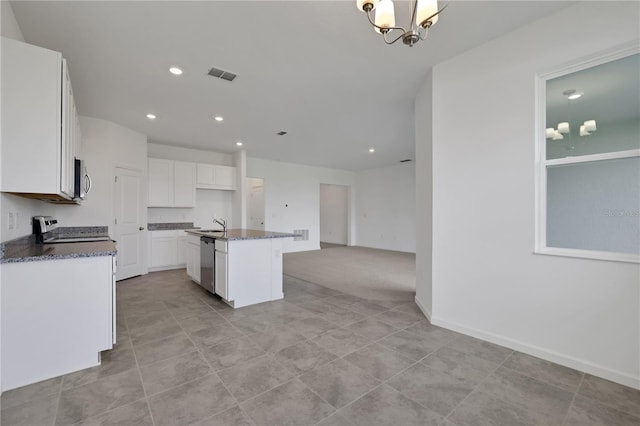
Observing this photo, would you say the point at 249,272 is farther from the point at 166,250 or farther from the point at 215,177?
the point at 215,177

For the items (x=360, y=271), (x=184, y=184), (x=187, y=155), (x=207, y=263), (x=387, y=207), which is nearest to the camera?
(x=207, y=263)

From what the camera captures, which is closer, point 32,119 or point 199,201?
point 32,119

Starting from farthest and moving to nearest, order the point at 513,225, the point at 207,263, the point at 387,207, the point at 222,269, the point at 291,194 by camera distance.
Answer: the point at 387,207
the point at 291,194
the point at 207,263
the point at 222,269
the point at 513,225

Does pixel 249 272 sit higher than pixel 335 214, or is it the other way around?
pixel 335 214

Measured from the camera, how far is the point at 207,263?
3.87 m

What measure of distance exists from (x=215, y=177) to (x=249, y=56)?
163 inches

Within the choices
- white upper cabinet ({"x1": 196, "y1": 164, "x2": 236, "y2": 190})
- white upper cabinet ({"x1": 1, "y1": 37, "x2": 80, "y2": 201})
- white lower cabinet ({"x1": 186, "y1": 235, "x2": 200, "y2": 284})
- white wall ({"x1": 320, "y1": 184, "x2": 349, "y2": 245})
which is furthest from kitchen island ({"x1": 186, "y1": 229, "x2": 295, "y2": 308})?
white wall ({"x1": 320, "y1": 184, "x2": 349, "y2": 245})

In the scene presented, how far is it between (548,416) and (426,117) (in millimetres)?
2837

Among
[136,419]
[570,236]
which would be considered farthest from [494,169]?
[136,419]

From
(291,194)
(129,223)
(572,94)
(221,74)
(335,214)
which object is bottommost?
(129,223)

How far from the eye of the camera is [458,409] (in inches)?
64.7

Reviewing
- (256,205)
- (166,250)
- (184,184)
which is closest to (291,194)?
(256,205)

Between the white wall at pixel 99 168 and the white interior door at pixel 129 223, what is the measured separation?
0.14m

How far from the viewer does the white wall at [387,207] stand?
27.1ft
